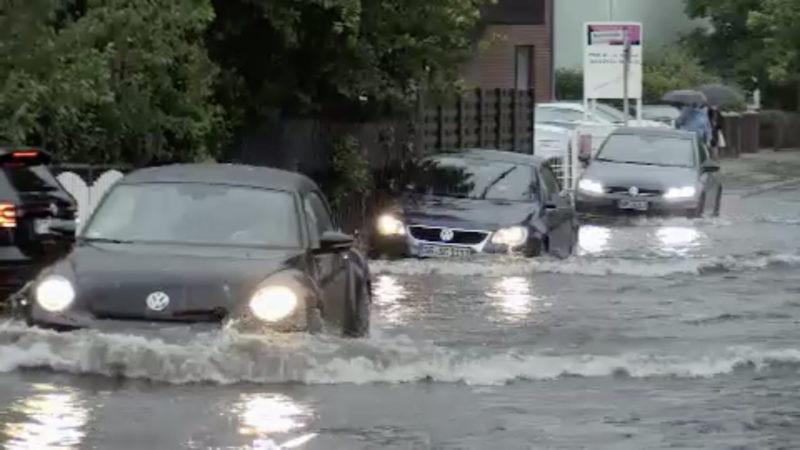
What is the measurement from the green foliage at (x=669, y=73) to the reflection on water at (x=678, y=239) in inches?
1182

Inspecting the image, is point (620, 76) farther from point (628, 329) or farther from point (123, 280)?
point (123, 280)

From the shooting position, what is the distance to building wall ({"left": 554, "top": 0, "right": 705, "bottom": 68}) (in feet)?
201

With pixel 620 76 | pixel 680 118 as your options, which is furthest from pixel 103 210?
pixel 680 118

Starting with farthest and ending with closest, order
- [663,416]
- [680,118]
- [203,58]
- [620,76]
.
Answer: [680,118] → [620,76] → [203,58] → [663,416]

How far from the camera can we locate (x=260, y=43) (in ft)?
73.0

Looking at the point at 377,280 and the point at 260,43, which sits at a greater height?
the point at 260,43

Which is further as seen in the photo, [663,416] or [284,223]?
[284,223]

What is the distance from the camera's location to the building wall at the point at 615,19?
6119 centimetres

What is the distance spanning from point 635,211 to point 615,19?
3488cm

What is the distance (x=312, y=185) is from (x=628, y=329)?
348 centimetres

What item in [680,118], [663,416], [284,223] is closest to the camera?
[663,416]

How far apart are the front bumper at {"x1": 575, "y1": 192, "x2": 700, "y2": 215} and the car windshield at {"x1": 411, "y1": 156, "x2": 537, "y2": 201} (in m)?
7.70

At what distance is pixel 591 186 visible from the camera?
2916 cm

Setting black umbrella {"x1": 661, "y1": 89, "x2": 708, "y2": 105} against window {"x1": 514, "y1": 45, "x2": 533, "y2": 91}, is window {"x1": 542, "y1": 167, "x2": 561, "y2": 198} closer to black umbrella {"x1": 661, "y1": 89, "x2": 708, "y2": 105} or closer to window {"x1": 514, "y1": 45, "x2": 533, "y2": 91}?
black umbrella {"x1": 661, "y1": 89, "x2": 708, "y2": 105}
